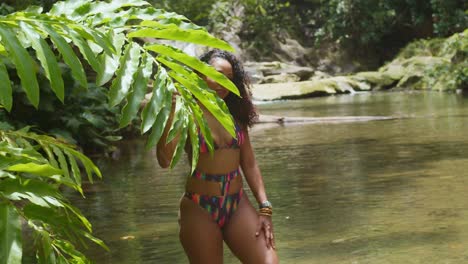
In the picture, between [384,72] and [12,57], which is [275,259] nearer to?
[12,57]

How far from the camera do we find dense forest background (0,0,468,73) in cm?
4019

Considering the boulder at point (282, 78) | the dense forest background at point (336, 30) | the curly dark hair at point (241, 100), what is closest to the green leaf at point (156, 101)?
the curly dark hair at point (241, 100)

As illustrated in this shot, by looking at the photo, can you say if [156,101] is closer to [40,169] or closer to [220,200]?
[40,169]

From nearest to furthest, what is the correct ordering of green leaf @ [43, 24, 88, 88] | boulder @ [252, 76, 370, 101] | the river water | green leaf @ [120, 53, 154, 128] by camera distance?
green leaf @ [43, 24, 88, 88]
green leaf @ [120, 53, 154, 128]
the river water
boulder @ [252, 76, 370, 101]

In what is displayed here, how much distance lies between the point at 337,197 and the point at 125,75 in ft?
22.5

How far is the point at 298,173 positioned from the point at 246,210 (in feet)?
20.9

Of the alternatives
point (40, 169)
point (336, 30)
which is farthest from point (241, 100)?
point (336, 30)

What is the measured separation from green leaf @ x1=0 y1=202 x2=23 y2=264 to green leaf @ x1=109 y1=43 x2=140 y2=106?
1.00 ft

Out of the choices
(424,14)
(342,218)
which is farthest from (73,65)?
(424,14)

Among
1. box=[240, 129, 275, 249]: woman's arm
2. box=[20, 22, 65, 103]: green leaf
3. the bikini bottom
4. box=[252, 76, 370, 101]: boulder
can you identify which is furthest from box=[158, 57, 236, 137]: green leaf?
box=[252, 76, 370, 101]: boulder

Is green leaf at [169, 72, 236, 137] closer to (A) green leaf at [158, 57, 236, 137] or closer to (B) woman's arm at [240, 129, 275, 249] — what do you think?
(A) green leaf at [158, 57, 236, 137]

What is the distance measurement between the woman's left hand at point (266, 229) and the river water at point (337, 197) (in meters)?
1.83

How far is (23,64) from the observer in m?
1.68

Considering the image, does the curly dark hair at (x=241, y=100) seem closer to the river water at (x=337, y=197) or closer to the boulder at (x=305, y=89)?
the river water at (x=337, y=197)
